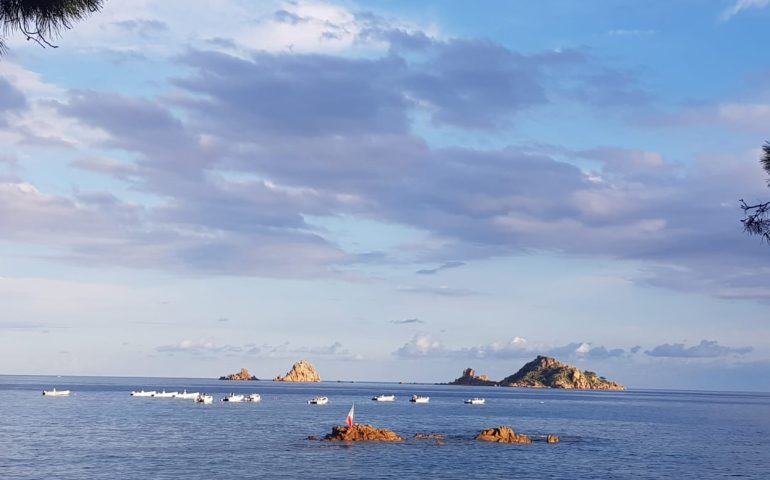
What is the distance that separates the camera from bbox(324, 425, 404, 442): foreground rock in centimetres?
11419

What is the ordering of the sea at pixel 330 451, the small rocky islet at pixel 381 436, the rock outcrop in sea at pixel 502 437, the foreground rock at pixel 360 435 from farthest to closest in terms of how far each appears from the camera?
the rock outcrop in sea at pixel 502 437, the small rocky islet at pixel 381 436, the foreground rock at pixel 360 435, the sea at pixel 330 451

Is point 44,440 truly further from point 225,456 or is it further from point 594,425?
point 594,425

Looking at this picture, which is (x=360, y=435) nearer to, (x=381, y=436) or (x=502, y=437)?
(x=381, y=436)

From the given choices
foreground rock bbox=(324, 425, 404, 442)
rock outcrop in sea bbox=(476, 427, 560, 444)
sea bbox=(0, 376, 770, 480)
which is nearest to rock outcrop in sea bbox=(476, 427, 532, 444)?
rock outcrop in sea bbox=(476, 427, 560, 444)

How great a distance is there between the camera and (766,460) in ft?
356

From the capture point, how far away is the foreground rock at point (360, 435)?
114m

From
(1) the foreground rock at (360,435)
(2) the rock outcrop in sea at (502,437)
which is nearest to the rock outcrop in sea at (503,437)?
(2) the rock outcrop in sea at (502,437)

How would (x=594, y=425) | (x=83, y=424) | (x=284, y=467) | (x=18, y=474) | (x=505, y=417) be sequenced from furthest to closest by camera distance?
1. (x=505, y=417)
2. (x=594, y=425)
3. (x=83, y=424)
4. (x=284, y=467)
5. (x=18, y=474)

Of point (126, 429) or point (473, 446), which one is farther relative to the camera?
point (126, 429)

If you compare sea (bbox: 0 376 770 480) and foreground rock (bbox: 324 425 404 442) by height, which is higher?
foreground rock (bbox: 324 425 404 442)

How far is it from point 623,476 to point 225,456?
154 ft

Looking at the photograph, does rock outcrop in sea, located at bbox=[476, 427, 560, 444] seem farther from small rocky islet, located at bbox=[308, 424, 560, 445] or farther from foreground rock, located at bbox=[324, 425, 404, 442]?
foreground rock, located at bbox=[324, 425, 404, 442]

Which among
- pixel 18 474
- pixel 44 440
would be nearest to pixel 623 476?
pixel 18 474

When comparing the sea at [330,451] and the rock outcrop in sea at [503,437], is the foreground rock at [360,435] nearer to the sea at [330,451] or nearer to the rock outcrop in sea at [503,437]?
the sea at [330,451]
